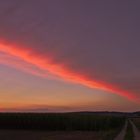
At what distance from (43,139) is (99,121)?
151ft

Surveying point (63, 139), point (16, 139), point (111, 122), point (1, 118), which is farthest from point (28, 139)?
point (111, 122)

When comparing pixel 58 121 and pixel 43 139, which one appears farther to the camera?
pixel 58 121

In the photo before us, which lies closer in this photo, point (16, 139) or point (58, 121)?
point (16, 139)

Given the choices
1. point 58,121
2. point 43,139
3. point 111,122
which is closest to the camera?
point 43,139

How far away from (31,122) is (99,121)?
54.7ft

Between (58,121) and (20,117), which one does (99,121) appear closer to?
(58,121)

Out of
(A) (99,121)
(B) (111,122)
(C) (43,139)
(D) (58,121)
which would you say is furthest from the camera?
(B) (111,122)

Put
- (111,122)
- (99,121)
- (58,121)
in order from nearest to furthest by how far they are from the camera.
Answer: (58,121) < (99,121) < (111,122)

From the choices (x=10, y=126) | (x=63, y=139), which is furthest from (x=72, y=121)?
(x=63, y=139)

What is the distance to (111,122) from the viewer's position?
316 feet

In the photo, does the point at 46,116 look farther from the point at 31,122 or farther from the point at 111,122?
the point at 111,122

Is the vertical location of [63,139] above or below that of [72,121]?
below

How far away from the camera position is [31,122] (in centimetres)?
8519

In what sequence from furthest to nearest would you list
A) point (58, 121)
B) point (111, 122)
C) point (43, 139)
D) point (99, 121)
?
1. point (111, 122)
2. point (99, 121)
3. point (58, 121)
4. point (43, 139)
